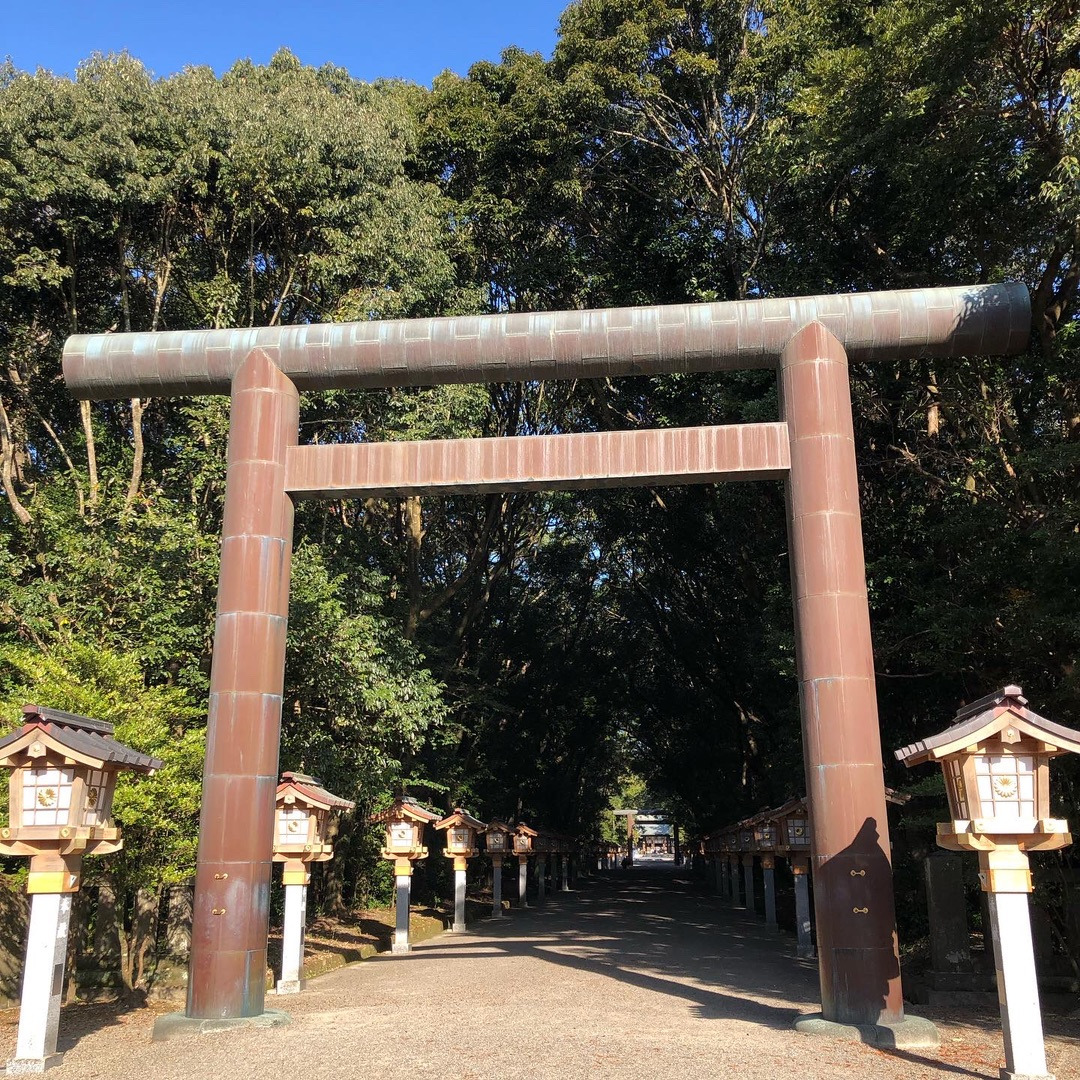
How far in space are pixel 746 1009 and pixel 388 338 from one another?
24.1 ft

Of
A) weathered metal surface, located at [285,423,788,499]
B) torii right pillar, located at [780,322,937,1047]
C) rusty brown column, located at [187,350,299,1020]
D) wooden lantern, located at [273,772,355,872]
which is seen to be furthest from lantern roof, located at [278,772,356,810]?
torii right pillar, located at [780,322,937,1047]

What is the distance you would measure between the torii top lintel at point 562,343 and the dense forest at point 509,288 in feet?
6.85

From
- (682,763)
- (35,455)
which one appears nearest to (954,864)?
(35,455)

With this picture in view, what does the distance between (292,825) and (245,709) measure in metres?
2.98

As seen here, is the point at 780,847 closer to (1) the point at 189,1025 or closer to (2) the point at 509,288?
(1) the point at 189,1025

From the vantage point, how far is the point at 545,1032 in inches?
316

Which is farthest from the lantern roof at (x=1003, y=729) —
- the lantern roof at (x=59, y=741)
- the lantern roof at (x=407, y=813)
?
the lantern roof at (x=407, y=813)

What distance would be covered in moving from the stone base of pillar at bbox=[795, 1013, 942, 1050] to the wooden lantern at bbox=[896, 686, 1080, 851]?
5.52ft

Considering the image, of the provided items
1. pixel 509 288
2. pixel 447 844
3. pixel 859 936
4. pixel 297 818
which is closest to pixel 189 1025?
pixel 297 818

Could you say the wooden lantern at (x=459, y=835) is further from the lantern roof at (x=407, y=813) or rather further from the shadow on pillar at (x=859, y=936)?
the shadow on pillar at (x=859, y=936)

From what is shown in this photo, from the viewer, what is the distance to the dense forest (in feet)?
40.9

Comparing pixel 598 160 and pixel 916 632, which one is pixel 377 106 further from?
pixel 916 632

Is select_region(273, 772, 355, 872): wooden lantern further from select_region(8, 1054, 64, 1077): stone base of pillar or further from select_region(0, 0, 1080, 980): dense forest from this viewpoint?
select_region(8, 1054, 64, 1077): stone base of pillar

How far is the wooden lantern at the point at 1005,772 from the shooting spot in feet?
22.3
